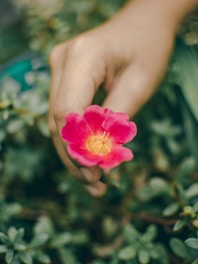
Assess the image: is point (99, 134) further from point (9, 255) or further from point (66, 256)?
point (66, 256)

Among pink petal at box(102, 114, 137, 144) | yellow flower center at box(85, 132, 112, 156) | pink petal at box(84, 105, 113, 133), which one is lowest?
yellow flower center at box(85, 132, 112, 156)

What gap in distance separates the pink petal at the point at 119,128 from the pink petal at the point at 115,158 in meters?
0.04

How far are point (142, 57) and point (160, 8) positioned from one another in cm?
24

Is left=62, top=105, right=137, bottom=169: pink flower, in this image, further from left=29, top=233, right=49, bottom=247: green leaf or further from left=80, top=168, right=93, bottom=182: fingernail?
left=29, top=233, right=49, bottom=247: green leaf

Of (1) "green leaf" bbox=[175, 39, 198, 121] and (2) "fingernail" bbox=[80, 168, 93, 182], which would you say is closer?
(2) "fingernail" bbox=[80, 168, 93, 182]

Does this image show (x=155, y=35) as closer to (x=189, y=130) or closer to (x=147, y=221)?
(x=189, y=130)

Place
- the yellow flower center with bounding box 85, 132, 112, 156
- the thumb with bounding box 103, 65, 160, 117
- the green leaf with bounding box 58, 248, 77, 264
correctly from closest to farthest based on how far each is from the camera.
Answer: the yellow flower center with bounding box 85, 132, 112, 156 → the thumb with bounding box 103, 65, 160, 117 → the green leaf with bounding box 58, 248, 77, 264

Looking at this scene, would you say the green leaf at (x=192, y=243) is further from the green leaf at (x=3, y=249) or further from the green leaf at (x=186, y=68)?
the green leaf at (x=186, y=68)

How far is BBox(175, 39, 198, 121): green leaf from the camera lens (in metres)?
1.54

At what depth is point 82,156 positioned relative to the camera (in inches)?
36.8

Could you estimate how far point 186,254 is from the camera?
1.14 meters

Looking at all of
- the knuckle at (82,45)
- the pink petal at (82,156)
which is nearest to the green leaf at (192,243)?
the pink petal at (82,156)

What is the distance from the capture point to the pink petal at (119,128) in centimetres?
100

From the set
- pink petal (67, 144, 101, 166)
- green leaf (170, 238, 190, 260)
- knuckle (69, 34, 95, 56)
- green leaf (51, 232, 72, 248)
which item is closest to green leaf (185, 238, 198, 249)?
green leaf (170, 238, 190, 260)
